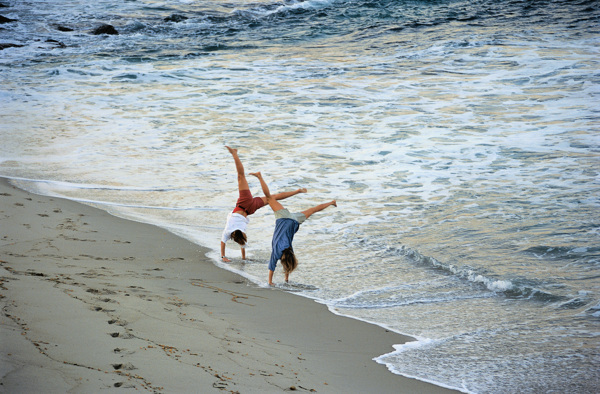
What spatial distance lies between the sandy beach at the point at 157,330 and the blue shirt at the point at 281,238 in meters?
0.44

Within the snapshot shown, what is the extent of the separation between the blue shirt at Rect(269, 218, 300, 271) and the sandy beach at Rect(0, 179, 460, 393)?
1.45ft

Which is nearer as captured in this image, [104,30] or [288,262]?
[288,262]

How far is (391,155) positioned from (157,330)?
28.4ft

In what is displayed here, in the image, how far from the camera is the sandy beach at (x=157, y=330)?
3324 mm

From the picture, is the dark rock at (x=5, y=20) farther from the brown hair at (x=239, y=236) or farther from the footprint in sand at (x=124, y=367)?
the footprint in sand at (x=124, y=367)

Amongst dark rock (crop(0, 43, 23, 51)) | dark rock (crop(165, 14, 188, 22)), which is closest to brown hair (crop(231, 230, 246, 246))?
dark rock (crop(0, 43, 23, 51))

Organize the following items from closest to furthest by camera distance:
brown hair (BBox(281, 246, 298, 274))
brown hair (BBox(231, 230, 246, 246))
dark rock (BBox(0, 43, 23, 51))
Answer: brown hair (BBox(281, 246, 298, 274))
brown hair (BBox(231, 230, 246, 246))
dark rock (BBox(0, 43, 23, 51))

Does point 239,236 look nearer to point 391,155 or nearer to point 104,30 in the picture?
point 391,155

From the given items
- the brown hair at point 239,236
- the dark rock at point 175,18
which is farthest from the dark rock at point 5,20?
the brown hair at point 239,236

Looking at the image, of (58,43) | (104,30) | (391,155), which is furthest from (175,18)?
(391,155)

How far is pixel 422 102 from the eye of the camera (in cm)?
1572

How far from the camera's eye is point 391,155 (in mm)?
12055

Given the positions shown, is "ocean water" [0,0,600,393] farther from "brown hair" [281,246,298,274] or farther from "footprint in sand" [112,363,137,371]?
"footprint in sand" [112,363,137,371]

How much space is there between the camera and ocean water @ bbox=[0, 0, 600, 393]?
5551 mm
